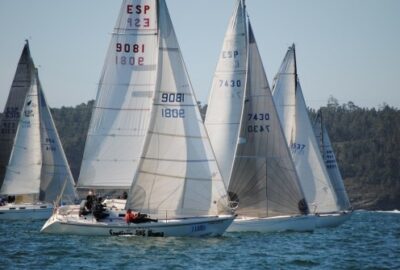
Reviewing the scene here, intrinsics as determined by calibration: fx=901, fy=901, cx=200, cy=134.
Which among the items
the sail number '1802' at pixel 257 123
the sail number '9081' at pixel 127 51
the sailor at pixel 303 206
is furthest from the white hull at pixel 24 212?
the sailor at pixel 303 206

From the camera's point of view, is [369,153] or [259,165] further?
[369,153]

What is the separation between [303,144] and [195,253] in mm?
17868

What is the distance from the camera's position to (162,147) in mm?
32719

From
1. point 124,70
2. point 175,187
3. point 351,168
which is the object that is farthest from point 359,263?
point 351,168

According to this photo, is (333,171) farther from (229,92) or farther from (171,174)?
(171,174)

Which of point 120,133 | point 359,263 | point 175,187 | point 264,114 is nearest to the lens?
point 359,263

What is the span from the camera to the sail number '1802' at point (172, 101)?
33000 millimetres

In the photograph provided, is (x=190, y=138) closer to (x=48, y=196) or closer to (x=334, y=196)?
(x=334, y=196)

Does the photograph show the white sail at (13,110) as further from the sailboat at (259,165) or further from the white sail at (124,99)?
the white sail at (124,99)

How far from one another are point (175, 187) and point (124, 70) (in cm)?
596

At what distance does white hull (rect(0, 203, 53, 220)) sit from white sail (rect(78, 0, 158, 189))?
17.9m

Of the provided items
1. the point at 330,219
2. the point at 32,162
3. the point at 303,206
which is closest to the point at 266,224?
the point at 303,206

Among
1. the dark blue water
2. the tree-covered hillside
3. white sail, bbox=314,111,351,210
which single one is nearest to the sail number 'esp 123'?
the dark blue water

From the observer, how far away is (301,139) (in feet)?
150
